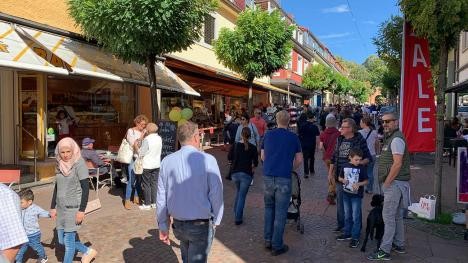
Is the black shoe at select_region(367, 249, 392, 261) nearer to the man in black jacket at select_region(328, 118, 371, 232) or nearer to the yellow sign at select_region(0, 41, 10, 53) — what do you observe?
the man in black jacket at select_region(328, 118, 371, 232)

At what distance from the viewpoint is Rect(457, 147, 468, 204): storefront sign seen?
7043 millimetres

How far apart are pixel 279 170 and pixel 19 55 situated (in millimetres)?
5472

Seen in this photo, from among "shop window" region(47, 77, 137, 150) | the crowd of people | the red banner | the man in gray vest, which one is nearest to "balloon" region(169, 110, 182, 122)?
"shop window" region(47, 77, 137, 150)

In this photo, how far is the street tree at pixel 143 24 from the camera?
959 cm

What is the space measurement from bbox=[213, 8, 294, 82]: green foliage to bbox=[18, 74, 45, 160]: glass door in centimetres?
901

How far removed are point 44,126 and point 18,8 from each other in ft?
9.00

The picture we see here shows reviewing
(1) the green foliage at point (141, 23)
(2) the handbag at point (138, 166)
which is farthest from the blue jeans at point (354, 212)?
(1) the green foliage at point (141, 23)

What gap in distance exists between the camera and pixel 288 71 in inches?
1452

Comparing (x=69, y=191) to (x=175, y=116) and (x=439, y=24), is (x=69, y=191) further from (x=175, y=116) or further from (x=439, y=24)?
(x=175, y=116)

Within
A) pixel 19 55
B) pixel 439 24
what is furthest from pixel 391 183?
pixel 19 55

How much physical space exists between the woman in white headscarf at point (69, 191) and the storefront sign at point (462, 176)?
560cm

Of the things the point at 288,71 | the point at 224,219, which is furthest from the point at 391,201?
the point at 288,71

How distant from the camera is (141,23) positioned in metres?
9.66

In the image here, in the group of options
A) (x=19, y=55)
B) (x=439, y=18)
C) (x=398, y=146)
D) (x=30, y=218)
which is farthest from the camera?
(x=19, y=55)
